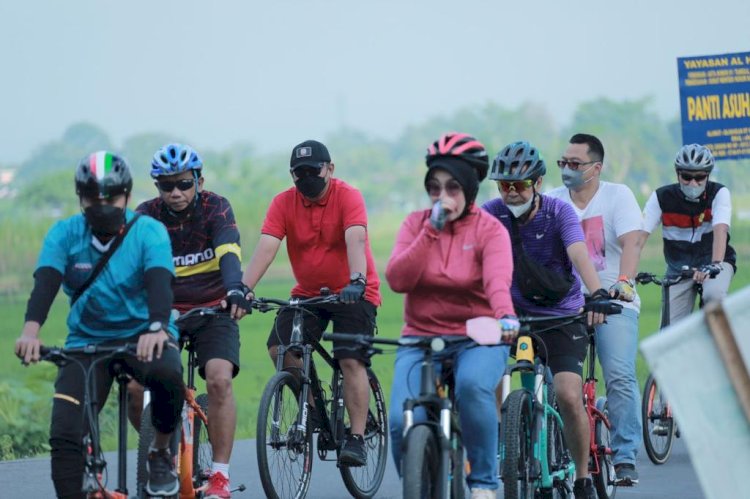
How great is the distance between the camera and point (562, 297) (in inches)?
343

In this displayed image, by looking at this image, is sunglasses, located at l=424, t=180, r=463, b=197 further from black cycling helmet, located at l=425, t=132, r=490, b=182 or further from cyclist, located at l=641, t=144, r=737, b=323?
cyclist, located at l=641, t=144, r=737, b=323

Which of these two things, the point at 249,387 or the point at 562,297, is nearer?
the point at 562,297

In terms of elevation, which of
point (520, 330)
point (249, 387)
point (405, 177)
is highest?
point (405, 177)

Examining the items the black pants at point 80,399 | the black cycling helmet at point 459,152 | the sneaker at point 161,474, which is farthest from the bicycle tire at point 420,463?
the sneaker at point 161,474

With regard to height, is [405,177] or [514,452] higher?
[405,177]

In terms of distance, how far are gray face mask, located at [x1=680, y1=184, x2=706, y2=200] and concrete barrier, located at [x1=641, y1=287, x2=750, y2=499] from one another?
295 inches

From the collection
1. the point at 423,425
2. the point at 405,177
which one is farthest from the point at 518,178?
the point at 405,177

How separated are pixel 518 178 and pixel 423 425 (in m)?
2.09

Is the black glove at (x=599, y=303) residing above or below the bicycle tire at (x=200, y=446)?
above

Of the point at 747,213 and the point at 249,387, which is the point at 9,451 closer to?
the point at 249,387

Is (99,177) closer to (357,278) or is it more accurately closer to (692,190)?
(357,278)

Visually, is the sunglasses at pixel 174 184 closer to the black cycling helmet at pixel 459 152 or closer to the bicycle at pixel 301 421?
the bicycle at pixel 301 421

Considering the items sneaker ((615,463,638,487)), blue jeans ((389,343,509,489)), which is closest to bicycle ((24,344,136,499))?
blue jeans ((389,343,509,489))

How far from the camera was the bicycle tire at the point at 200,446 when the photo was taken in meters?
8.88
